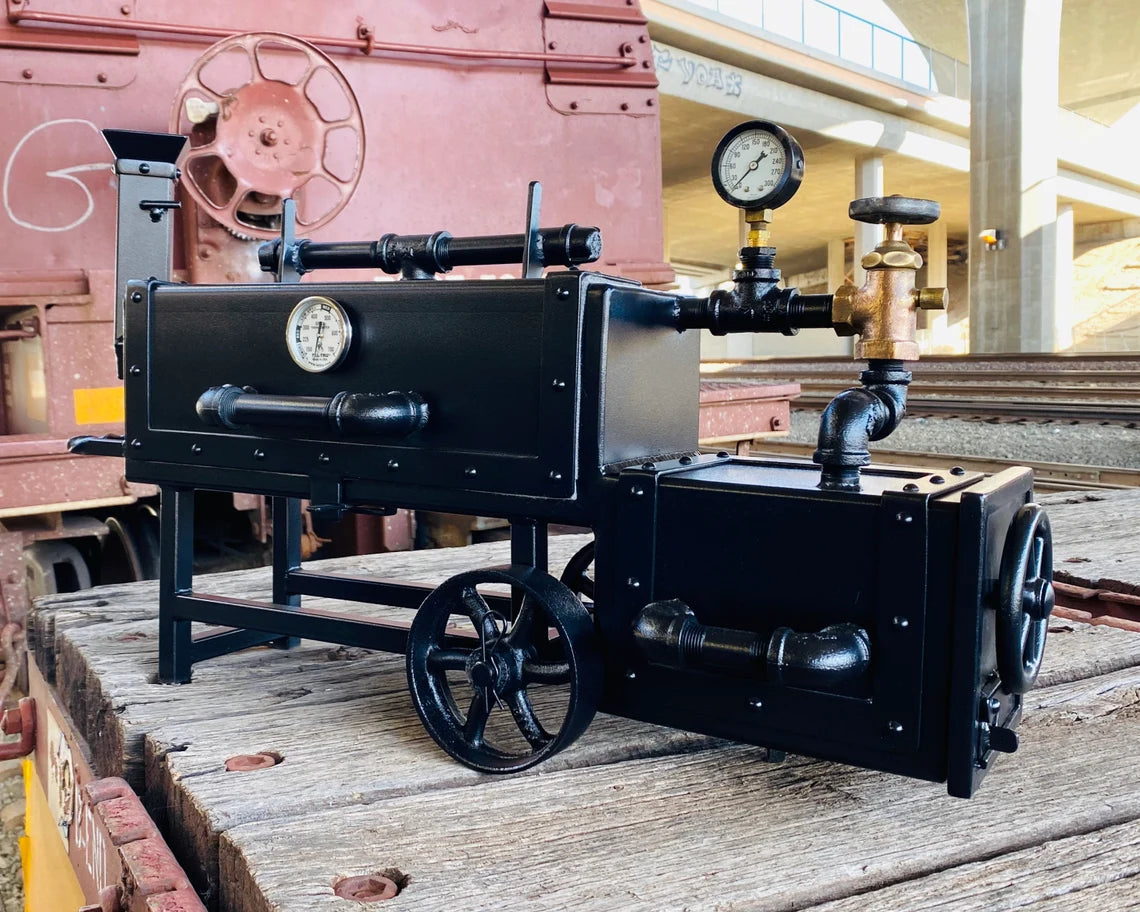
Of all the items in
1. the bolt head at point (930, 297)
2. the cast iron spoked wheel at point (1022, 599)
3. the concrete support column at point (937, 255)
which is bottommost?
the cast iron spoked wheel at point (1022, 599)

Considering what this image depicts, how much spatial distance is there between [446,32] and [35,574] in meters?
2.07

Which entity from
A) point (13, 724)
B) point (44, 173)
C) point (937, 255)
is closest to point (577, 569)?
point (13, 724)

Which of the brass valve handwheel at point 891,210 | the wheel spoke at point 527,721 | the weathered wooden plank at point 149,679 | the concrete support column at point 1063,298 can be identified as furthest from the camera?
the concrete support column at point 1063,298

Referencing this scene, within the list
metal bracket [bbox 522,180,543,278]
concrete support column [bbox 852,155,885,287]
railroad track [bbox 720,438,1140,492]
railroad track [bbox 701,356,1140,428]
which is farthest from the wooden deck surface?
concrete support column [bbox 852,155,885,287]

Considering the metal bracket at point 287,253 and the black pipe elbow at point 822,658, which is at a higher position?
the metal bracket at point 287,253

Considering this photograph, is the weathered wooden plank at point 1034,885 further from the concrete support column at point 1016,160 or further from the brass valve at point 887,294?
the concrete support column at point 1016,160

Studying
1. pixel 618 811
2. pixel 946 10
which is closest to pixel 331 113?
pixel 618 811

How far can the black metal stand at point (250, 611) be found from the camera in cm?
155

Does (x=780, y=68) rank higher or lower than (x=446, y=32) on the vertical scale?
higher

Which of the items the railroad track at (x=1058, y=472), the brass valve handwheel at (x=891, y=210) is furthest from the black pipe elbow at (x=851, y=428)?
the railroad track at (x=1058, y=472)

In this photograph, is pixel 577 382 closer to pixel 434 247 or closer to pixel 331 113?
pixel 434 247

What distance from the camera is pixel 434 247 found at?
1.53 m

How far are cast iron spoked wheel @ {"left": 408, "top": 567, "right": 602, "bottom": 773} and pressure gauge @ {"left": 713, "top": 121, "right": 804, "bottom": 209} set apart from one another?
1.86 ft

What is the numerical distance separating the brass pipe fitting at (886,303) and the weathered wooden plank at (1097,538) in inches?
49.4
